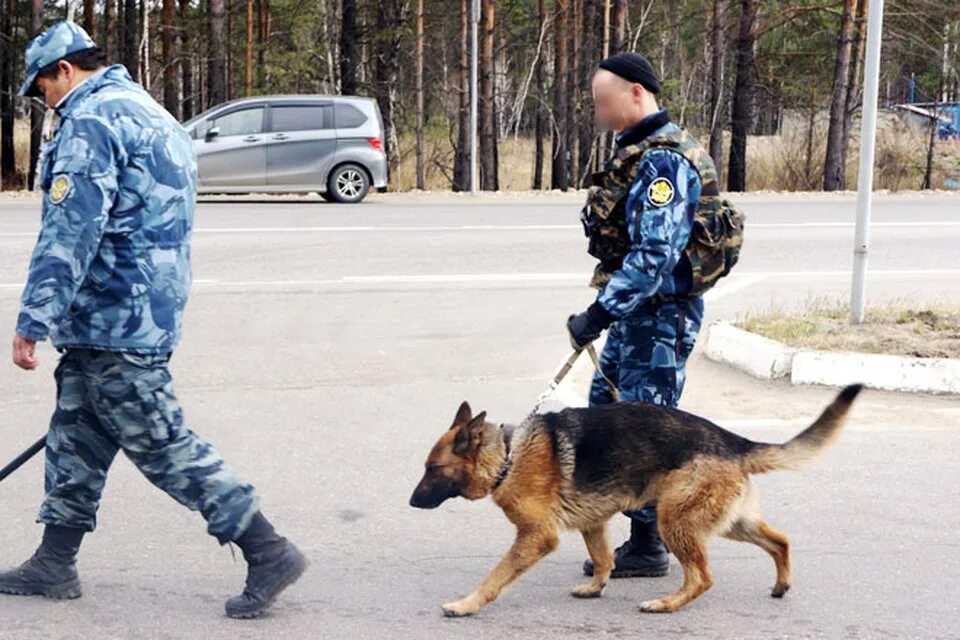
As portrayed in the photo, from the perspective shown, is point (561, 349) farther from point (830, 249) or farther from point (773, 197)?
point (773, 197)

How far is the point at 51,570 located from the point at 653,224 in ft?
7.40

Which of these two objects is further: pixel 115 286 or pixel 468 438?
pixel 468 438

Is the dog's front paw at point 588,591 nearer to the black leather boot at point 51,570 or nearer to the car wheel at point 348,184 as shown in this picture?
the black leather boot at point 51,570

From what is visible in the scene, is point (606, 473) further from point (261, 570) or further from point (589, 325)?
point (261, 570)

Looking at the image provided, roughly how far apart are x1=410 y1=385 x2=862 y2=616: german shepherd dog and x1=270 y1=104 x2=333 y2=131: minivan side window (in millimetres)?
16625

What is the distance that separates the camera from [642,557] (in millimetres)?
4711

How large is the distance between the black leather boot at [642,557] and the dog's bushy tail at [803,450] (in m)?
0.60

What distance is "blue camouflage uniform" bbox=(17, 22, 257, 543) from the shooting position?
12.7ft

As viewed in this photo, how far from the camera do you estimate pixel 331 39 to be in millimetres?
37812

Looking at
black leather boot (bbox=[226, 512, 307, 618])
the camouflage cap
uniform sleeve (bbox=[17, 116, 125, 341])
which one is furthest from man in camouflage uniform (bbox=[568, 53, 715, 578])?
the camouflage cap

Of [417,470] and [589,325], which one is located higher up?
[589,325]

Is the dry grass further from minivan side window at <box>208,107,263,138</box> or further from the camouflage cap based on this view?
minivan side window at <box>208,107,263,138</box>

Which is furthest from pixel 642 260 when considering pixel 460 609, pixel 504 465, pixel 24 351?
pixel 24 351

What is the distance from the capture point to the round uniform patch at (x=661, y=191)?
427cm
